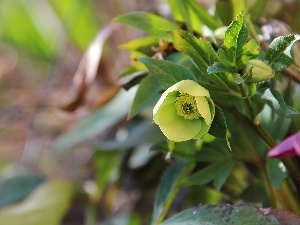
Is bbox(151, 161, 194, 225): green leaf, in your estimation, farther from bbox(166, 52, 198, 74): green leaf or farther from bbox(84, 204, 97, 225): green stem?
bbox(84, 204, 97, 225): green stem

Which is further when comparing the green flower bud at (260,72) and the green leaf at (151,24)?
the green leaf at (151,24)

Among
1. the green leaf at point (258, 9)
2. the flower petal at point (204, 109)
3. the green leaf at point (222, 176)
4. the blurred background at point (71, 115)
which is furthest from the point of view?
the blurred background at point (71, 115)

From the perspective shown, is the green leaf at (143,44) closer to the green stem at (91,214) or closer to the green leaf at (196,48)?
the green leaf at (196,48)

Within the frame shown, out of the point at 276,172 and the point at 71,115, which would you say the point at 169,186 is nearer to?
the point at 276,172

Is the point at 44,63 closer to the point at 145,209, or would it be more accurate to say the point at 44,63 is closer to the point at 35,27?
the point at 35,27

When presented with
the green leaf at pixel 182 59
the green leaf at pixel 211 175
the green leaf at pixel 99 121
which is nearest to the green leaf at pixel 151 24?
the green leaf at pixel 182 59

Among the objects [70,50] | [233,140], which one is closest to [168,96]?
[233,140]
